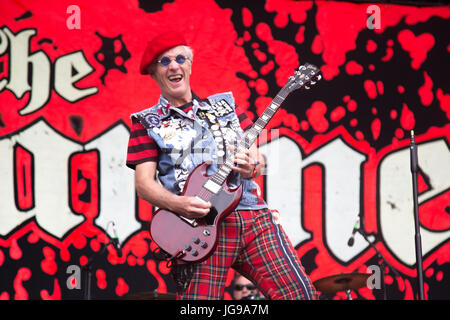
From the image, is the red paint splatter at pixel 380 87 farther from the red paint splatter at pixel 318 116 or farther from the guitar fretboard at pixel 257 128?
the guitar fretboard at pixel 257 128

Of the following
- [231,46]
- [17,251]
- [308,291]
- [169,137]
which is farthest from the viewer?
[231,46]

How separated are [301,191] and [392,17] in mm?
2015

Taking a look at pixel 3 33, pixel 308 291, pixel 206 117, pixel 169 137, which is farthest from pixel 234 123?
pixel 3 33

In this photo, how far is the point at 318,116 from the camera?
639 centimetres

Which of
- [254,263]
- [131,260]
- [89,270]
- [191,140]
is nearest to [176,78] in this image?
[191,140]

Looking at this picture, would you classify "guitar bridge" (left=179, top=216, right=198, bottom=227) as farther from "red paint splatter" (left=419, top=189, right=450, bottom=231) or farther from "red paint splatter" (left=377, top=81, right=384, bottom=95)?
"red paint splatter" (left=419, top=189, right=450, bottom=231)

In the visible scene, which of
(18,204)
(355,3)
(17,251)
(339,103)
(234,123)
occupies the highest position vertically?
(355,3)

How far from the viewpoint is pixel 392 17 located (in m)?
6.46

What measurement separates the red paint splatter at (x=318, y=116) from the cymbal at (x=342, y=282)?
1525mm

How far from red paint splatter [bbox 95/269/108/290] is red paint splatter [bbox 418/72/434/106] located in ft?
12.0

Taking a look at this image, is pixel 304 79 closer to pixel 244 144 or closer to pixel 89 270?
pixel 244 144

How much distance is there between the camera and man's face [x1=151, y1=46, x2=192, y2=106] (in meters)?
3.19

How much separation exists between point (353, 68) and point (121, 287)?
10.3 feet

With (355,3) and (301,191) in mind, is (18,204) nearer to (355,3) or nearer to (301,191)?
(301,191)
